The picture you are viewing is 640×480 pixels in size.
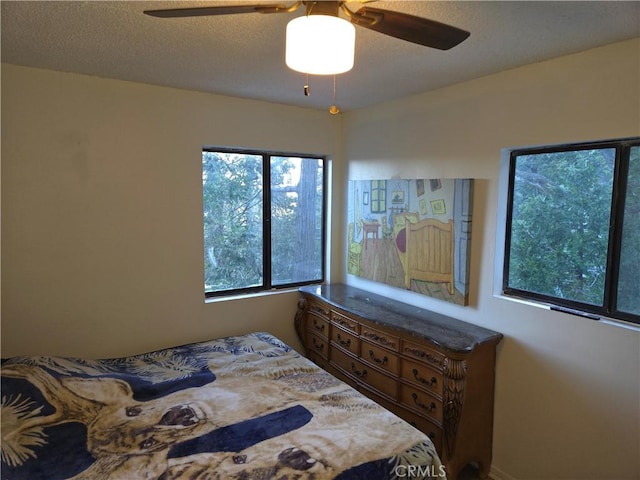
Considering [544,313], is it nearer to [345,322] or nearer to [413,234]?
[413,234]

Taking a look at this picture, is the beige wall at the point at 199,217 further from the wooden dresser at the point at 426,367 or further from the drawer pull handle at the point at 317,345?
the drawer pull handle at the point at 317,345

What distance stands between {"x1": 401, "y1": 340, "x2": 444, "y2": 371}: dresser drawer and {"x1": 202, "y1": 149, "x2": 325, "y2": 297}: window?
4.50ft

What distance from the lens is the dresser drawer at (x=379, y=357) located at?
8.36 feet

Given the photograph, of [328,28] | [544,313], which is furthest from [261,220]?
[328,28]

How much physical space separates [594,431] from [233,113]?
3028 millimetres

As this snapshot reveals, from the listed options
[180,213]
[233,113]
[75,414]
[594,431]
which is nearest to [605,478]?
[594,431]

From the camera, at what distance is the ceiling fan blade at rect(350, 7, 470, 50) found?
3.98 feet

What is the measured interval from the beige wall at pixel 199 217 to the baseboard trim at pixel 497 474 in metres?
0.01

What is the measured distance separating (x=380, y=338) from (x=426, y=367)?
1.27ft

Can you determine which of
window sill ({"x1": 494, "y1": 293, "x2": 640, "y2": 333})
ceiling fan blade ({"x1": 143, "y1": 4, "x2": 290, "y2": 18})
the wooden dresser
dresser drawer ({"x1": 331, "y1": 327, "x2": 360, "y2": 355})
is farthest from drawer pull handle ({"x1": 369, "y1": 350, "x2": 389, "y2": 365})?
ceiling fan blade ({"x1": 143, "y1": 4, "x2": 290, "y2": 18})

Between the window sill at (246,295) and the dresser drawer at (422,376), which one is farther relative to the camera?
the window sill at (246,295)

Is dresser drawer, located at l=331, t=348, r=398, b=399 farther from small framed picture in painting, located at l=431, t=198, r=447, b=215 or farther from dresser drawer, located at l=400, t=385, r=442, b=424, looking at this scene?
small framed picture in painting, located at l=431, t=198, r=447, b=215

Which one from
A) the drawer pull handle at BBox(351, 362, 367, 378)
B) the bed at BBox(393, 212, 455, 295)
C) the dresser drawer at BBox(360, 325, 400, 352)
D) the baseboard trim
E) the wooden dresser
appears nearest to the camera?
the wooden dresser

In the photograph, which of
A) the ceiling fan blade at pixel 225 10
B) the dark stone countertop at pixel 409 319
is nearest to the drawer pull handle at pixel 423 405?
the dark stone countertop at pixel 409 319
